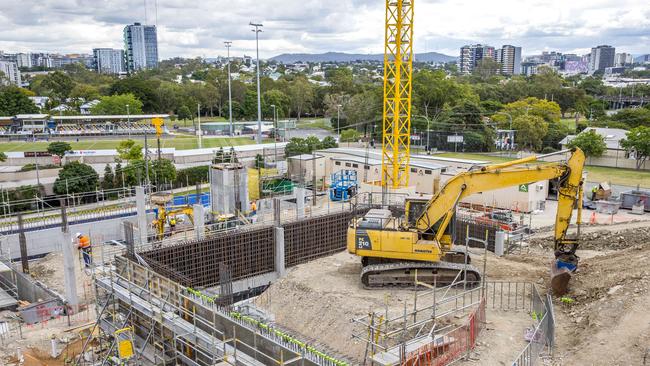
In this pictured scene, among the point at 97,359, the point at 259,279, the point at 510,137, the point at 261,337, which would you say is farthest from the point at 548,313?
the point at 510,137

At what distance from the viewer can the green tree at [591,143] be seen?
42.6 m

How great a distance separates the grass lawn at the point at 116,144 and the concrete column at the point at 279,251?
32.3m

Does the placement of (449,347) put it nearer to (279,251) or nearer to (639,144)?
(279,251)

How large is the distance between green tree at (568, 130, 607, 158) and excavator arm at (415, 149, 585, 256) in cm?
2912

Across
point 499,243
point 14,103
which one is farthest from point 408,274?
point 14,103

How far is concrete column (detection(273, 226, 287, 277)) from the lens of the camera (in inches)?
757

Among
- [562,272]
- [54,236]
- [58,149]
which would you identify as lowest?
[54,236]

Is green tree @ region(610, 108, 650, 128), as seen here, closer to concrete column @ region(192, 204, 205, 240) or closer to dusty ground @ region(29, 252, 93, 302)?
concrete column @ region(192, 204, 205, 240)

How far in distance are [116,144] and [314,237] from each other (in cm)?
3890

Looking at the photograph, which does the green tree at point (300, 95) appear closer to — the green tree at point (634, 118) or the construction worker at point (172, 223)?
the green tree at point (634, 118)

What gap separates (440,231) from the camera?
669 inches

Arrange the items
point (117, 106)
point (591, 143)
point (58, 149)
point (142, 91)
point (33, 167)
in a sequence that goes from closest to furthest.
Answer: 1. point (33, 167)
2. point (58, 149)
3. point (591, 143)
4. point (117, 106)
5. point (142, 91)

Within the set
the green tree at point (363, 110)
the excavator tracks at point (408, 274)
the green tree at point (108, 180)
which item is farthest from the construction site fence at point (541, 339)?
the green tree at point (363, 110)

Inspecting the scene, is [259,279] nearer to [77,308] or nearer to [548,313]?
[77,308]
